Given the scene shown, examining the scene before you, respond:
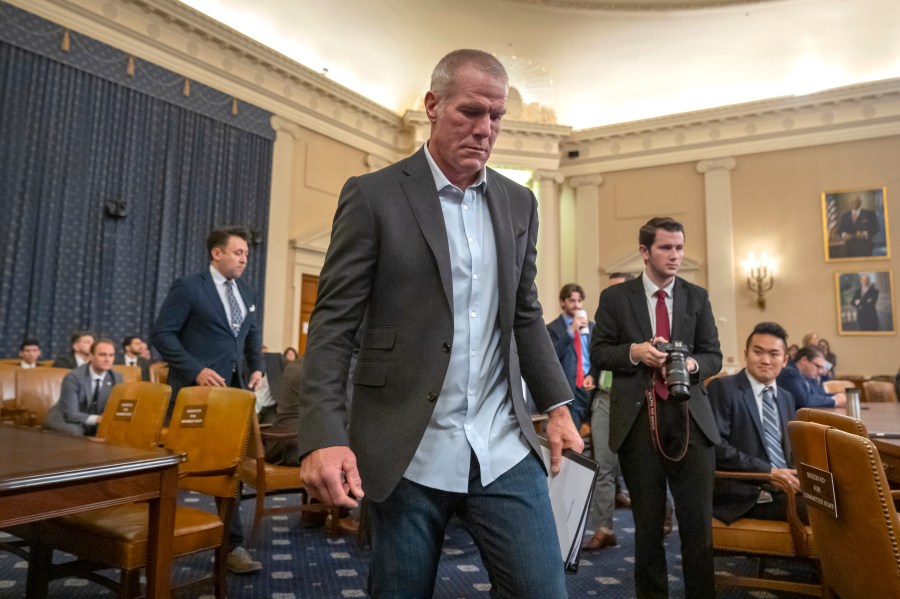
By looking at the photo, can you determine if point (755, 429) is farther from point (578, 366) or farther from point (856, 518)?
point (578, 366)

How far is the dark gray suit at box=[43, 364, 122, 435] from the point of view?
4.18m

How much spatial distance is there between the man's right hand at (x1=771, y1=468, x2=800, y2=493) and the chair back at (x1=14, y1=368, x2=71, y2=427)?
16.0 ft

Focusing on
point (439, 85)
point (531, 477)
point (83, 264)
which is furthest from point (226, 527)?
point (83, 264)

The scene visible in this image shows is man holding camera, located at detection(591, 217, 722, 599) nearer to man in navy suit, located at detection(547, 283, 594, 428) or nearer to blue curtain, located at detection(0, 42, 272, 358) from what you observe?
man in navy suit, located at detection(547, 283, 594, 428)

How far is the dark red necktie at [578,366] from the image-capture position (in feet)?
15.0

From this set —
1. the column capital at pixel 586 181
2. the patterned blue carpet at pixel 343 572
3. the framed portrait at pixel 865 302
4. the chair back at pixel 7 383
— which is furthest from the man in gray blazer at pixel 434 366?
the column capital at pixel 586 181

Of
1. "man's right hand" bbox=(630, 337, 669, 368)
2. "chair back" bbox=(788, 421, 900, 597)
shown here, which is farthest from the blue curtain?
"chair back" bbox=(788, 421, 900, 597)

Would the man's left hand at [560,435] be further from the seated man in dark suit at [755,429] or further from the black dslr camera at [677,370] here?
the seated man in dark suit at [755,429]

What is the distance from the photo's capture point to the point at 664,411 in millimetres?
2330

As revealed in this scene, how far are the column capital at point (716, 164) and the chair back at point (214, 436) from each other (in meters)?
11.4

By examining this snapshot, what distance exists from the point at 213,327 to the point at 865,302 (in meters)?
11.0

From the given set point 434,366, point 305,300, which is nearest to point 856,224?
point 305,300

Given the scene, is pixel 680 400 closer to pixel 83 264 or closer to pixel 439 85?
pixel 439 85

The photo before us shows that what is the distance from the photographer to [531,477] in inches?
49.2
